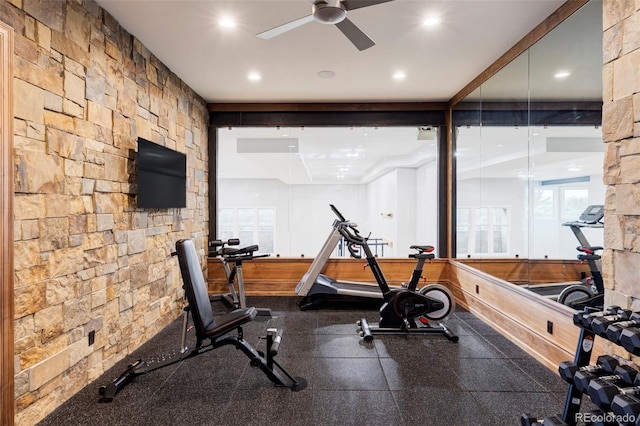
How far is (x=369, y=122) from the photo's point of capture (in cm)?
509

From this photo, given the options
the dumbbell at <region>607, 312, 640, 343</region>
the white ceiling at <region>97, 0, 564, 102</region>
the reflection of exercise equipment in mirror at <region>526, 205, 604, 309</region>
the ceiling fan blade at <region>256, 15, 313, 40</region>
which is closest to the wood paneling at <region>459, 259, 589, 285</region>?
the reflection of exercise equipment in mirror at <region>526, 205, 604, 309</region>

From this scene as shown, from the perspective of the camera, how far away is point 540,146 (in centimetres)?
320

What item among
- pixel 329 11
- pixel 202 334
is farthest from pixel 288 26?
pixel 202 334

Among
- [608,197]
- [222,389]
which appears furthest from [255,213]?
[608,197]

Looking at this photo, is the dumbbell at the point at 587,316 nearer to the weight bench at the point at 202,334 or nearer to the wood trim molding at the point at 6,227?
the weight bench at the point at 202,334

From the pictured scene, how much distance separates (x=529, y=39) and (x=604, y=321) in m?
2.72

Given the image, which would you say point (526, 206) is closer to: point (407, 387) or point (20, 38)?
point (407, 387)

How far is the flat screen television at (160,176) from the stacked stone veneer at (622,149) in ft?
12.1

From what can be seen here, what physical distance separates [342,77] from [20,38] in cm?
301

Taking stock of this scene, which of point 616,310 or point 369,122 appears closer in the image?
point 616,310

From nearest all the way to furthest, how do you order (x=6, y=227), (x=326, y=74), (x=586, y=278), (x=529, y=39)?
1. (x=6, y=227)
2. (x=586, y=278)
3. (x=529, y=39)
4. (x=326, y=74)

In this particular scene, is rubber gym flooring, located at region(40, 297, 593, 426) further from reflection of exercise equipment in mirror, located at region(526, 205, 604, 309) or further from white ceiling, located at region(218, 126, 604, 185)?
white ceiling, located at region(218, 126, 604, 185)


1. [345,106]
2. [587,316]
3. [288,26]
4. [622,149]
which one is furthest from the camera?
[345,106]

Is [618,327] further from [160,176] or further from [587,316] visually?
[160,176]
